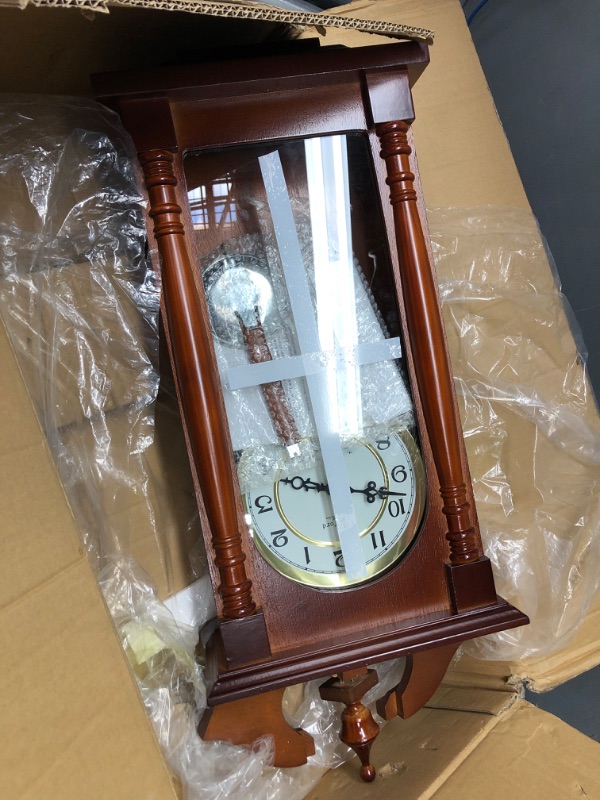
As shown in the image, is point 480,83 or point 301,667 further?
point 480,83

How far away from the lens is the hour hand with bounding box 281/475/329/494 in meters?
0.72

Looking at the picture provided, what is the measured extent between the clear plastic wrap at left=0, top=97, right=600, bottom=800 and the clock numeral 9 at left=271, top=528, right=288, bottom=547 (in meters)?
0.16

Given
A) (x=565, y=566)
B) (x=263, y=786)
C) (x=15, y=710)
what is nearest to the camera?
(x=15, y=710)

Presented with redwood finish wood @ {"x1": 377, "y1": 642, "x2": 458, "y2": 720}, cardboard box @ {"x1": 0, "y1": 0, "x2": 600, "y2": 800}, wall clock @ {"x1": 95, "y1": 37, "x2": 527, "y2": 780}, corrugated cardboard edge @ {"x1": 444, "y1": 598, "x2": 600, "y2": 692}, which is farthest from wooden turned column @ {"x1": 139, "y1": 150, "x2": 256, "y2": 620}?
corrugated cardboard edge @ {"x1": 444, "y1": 598, "x2": 600, "y2": 692}

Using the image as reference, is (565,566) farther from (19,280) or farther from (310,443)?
(19,280)

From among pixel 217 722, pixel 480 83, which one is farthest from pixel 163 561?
pixel 480 83

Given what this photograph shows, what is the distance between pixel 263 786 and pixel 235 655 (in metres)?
0.23

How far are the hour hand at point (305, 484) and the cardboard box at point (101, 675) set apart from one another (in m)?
0.21

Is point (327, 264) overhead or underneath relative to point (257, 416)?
overhead

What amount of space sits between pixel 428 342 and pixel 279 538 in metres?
0.26

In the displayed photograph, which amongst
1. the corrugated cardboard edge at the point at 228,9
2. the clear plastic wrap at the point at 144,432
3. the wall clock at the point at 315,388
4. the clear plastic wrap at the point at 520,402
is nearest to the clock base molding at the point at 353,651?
the wall clock at the point at 315,388

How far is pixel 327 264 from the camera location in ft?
2.35

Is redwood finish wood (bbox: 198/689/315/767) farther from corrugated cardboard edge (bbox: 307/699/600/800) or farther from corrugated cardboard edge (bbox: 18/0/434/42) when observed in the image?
corrugated cardboard edge (bbox: 18/0/434/42)

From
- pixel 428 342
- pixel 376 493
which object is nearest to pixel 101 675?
pixel 376 493
